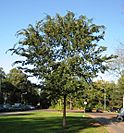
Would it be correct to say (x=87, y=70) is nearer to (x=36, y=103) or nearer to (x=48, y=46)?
(x=48, y=46)

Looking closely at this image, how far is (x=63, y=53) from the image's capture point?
28.0 m

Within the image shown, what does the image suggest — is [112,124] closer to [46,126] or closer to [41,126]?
[46,126]

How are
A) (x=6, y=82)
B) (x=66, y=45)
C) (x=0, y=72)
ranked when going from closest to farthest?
(x=66, y=45) → (x=6, y=82) → (x=0, y=72)

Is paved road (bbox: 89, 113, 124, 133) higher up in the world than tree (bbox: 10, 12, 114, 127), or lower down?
lower down

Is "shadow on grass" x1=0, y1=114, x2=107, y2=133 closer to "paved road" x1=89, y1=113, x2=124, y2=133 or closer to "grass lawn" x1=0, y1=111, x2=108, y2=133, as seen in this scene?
"grass lawn" x1=0, y1=111, x2=108, y2=133

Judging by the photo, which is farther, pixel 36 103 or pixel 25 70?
pixel 36 103

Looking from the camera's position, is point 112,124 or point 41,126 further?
point 112,124

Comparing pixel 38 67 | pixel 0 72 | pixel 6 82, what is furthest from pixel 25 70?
pixel 0 72

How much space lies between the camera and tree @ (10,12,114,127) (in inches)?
1095

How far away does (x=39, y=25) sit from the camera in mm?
28734

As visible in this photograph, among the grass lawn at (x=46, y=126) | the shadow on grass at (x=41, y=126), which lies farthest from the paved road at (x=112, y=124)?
the shadow on grass at (x=41, y=126)

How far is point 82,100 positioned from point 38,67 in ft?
14.5

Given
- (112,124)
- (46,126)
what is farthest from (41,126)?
(112,124)

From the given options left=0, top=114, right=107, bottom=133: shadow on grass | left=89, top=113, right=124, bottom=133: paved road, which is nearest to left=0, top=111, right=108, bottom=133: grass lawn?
left=0, top=114, right=107, bottom=133: shadow on grass
